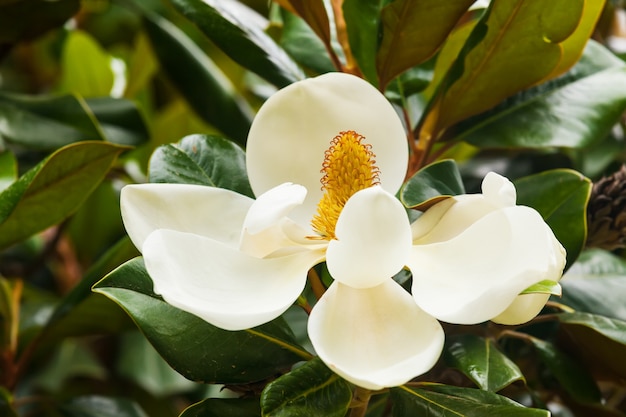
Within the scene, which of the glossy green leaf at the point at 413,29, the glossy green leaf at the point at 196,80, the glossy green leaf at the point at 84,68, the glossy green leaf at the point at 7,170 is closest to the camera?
the glossy green leaf at the point at 413,29

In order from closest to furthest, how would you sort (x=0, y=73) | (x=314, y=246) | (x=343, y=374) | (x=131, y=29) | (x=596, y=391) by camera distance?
1. (x=343, y=374)
2. (x=314, y=246)
3. (x=596, y=391)
4. (x=0, y=73)
5. (x=131, y=29)

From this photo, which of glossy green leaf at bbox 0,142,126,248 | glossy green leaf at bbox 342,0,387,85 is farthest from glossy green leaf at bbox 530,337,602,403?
glossy green leaf at bbox 0,142,126,248

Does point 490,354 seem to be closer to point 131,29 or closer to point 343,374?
point 343,374

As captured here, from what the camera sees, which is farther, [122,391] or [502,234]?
[122,391]

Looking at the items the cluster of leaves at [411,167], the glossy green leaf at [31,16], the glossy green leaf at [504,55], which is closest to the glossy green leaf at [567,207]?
the cluster of leaves at [411,167]

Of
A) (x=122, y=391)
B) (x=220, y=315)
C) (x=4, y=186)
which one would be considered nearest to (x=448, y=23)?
(x=220, y=315)

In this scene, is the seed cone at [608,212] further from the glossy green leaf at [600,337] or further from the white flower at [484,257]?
the white flower at [484,257]
